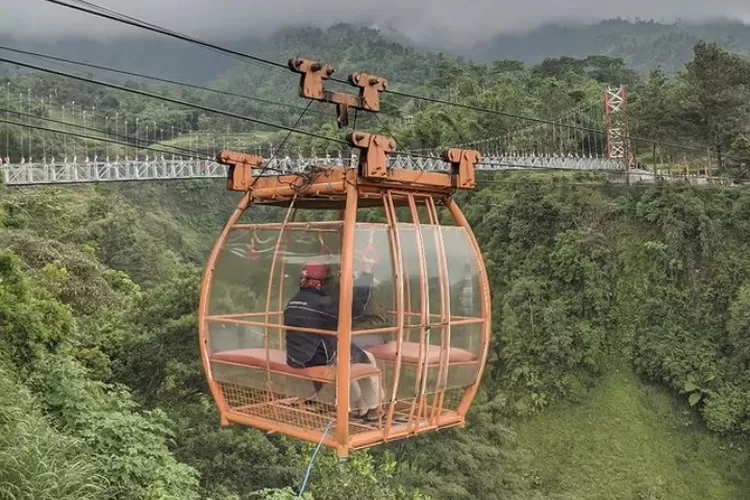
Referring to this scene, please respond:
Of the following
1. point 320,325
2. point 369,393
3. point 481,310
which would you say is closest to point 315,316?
point 320,325

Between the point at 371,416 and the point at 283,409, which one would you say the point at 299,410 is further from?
the point at 371,416

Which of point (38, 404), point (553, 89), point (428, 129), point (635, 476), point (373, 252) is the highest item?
point (553, 89)

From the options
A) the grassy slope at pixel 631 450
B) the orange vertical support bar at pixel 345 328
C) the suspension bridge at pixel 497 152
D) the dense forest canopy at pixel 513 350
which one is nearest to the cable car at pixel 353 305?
the orange vertical support bar at pixel 345 328

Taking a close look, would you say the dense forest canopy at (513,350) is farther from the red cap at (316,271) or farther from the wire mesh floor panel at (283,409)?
the red cap at (316,271)

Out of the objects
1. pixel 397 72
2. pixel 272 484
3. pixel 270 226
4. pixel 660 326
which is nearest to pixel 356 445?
pixel 270 226

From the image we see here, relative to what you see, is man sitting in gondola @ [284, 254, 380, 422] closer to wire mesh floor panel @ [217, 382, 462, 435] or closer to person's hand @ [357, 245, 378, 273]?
person's hand @ [357, 245, 378, 273]

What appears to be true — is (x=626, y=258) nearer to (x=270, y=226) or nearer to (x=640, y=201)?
(x=640, y=201)
